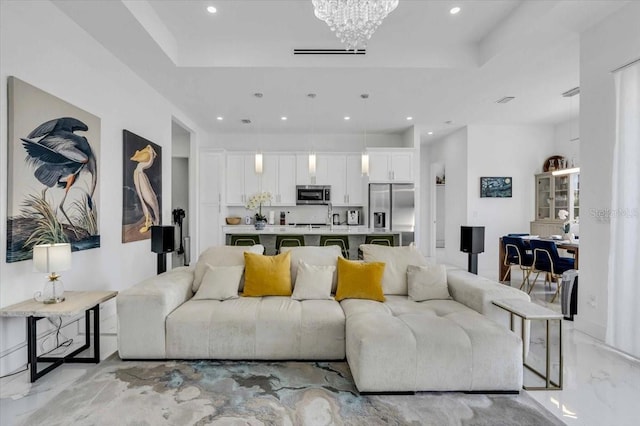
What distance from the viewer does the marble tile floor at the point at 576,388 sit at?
2061mm

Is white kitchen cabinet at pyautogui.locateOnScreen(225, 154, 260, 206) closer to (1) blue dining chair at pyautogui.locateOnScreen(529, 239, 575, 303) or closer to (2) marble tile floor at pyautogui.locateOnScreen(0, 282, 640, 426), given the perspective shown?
(2) marble tile floor at pyautogui.locateOnScreen(0, 282, 640, 426)

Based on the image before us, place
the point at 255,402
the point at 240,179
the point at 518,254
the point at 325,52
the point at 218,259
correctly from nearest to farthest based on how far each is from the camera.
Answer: the point at 255,402 < the point at 218,259 < the point at 325,52 < the point at 518,254 < the point at 240,179

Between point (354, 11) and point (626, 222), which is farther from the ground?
point (354, 11)

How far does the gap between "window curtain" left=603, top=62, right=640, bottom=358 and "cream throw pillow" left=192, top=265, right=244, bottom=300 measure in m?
3.49

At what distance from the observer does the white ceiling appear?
3352 mm

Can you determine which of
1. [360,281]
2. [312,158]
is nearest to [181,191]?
[312,158]

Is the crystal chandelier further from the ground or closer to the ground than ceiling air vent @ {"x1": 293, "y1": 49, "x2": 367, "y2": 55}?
closer to the ground

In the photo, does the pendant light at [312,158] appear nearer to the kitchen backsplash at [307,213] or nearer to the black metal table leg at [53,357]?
the kitchen backsplash at [307,213]

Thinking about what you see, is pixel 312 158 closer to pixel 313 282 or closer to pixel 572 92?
pixel 313 282

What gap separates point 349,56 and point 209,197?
459cm

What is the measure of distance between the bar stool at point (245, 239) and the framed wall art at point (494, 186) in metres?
4.79

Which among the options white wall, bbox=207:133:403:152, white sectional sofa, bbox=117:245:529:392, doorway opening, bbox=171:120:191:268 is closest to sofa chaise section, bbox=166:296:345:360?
white sectional sofa, bbox=117:245:529:392

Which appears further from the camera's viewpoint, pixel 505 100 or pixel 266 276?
pixel 505 100

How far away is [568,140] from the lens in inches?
266
